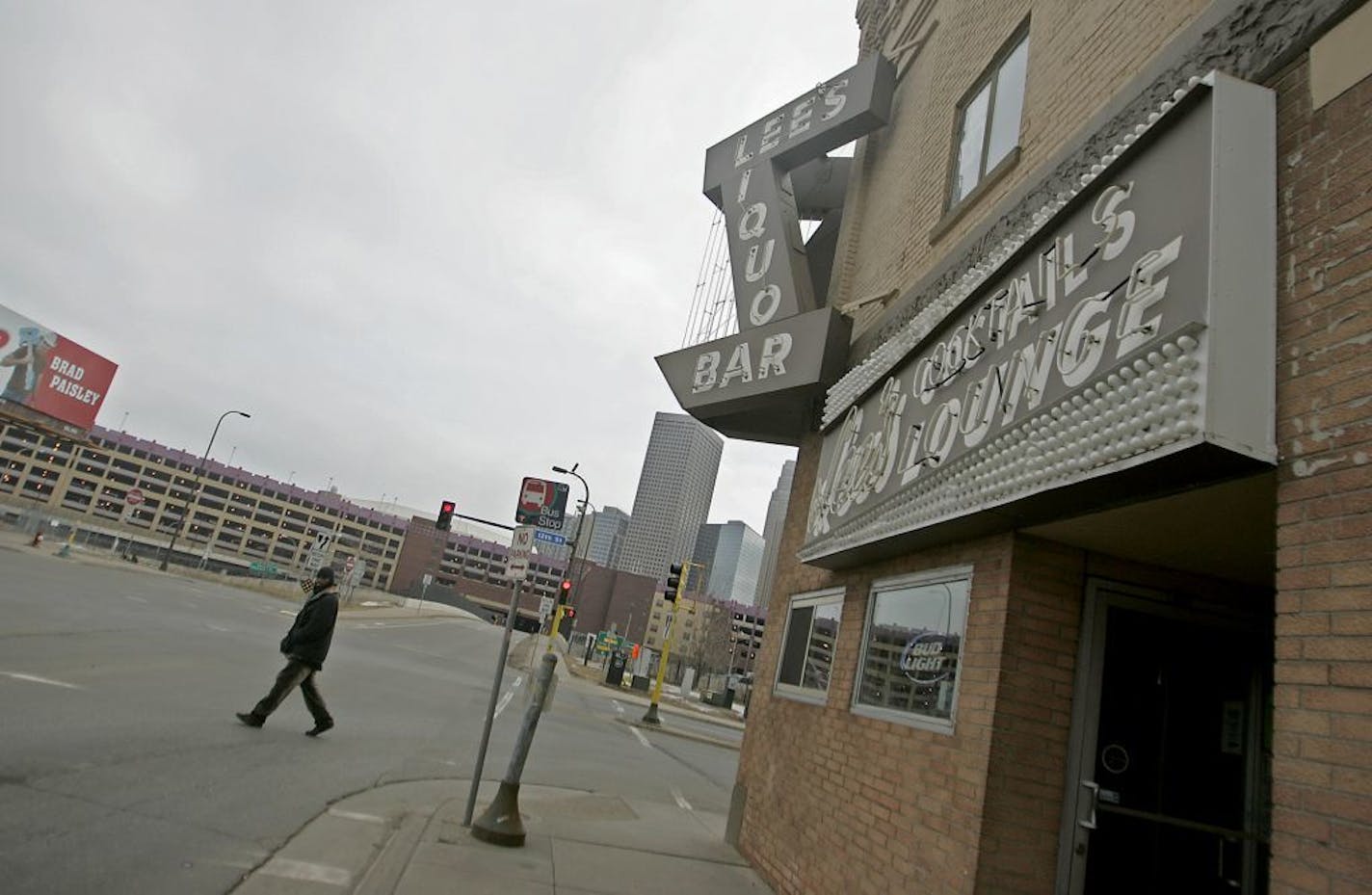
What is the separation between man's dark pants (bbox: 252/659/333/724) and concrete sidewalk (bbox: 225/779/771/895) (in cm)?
163

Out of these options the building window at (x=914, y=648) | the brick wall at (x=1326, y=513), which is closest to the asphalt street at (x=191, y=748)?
the building window at (x=914, y=648)

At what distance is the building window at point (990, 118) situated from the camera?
21.7 ft

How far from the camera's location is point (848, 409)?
22.6 ft

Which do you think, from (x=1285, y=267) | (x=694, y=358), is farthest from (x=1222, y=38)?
(x=694, y=358)

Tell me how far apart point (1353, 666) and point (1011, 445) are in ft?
5.68

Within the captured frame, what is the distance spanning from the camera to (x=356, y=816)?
6328 millimetres

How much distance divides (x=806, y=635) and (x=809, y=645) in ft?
0.51

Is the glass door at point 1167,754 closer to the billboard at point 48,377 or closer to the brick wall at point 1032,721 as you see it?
the brick wall at point 1032,721

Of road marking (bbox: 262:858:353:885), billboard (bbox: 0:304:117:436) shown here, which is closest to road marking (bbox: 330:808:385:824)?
road marking (bbox: 262:858:353:885)

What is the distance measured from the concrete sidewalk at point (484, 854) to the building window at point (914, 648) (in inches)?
81.0

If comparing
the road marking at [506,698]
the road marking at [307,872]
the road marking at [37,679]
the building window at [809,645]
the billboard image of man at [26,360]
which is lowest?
the road marking at [506,698]

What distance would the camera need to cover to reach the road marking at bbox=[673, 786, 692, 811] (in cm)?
1009

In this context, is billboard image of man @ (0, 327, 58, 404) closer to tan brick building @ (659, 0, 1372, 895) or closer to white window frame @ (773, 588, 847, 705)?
white window frame @ (773, 588, 847, 705)

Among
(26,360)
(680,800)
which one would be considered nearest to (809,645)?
(680,800)
